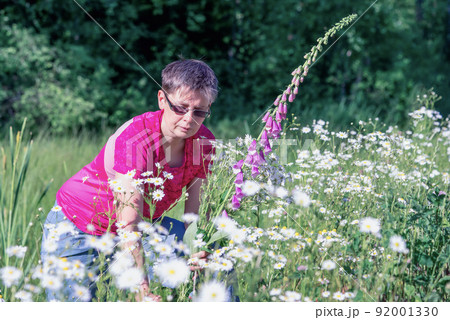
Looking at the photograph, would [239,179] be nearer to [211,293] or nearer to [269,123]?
[269,123]

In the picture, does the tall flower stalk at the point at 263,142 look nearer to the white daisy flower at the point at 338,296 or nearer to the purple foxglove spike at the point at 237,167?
the purple foxglove spike at the point at 237,167

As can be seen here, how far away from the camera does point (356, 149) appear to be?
11.0 ft

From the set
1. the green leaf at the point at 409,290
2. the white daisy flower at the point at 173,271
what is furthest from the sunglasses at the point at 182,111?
the green leaf at the point at 409,290

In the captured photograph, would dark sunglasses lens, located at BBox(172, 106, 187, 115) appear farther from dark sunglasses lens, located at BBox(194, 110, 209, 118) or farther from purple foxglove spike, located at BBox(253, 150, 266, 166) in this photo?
purple foxglove spike, located at BBox(253, 150, 266, 166)

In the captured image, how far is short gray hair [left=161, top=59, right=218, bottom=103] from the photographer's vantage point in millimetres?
2369

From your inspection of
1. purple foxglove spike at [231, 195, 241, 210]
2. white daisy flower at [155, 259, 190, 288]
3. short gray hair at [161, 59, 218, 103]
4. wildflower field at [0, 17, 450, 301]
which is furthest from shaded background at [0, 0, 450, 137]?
white daisy flower at [155, 259, 190, 288]

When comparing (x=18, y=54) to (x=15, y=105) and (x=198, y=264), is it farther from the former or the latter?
(x=198, y=264)

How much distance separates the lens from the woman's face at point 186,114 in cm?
238

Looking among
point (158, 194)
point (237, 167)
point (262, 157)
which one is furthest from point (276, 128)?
point (158, 194)

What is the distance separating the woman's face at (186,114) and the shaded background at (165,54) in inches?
198

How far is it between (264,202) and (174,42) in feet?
21.6

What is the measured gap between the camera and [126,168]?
7.55 ft

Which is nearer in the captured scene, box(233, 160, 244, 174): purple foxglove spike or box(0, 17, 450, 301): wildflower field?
box(0, 17, 450, 301): wildflower field

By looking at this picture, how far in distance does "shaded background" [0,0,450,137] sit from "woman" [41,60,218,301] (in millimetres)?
4875
